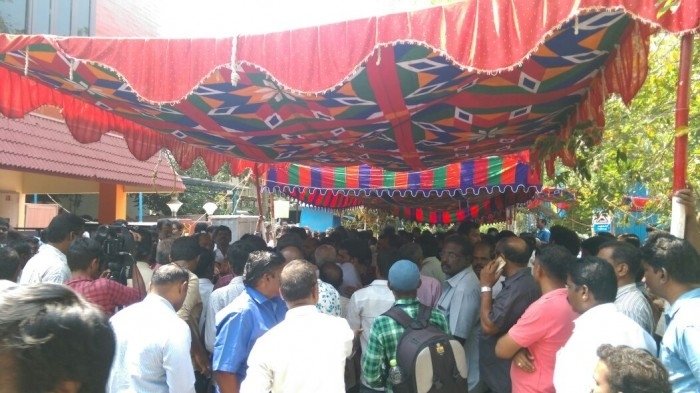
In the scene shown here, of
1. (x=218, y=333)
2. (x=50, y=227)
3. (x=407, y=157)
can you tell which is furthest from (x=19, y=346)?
(x=407, y=157)

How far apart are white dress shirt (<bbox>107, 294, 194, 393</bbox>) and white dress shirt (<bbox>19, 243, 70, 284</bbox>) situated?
158 cm

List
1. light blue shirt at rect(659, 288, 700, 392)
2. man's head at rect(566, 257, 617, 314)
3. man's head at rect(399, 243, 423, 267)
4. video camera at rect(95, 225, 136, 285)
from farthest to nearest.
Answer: man's head at rect(399, 243, 423, 267)
video camera at rect(95, 225, 136, 285)
man's head at rect(566, 257, 617, 314)
light blue shirt at rect(659, 288, 700, 392)

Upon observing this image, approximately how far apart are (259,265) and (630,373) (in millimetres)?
1967

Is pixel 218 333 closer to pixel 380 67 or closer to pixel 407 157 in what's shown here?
pixel 380 67

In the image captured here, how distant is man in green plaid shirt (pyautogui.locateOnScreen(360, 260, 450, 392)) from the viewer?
314 cm

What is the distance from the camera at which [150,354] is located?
→ 2.71 m

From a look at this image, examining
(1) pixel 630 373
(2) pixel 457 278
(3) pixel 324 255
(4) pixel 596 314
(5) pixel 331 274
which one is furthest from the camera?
(3) pixel 324 255

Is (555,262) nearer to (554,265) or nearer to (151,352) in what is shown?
(554,265)

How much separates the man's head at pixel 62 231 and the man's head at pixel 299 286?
249 centimetres

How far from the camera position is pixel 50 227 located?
428cm

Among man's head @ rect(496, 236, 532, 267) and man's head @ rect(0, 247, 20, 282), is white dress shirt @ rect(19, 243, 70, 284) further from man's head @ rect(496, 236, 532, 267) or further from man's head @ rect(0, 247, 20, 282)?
man's head @ rect(496, 236, 532, 267)

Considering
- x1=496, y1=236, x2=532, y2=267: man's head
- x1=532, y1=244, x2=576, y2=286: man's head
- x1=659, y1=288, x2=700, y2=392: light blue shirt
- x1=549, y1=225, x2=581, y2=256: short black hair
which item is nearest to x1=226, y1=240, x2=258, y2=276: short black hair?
x1=496, y1=236, x2=532, y2=267: man's head

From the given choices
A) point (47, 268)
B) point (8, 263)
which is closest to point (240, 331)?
point (8, 263)

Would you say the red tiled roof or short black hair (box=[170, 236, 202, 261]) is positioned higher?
the red tiled roof
